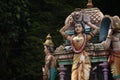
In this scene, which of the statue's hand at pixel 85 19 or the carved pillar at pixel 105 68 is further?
the statue's hand at pixel 85 19

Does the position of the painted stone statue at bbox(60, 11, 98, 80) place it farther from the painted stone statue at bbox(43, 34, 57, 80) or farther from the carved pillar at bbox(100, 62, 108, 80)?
the painted stone statue at bbox(43, 34, 57, 80)

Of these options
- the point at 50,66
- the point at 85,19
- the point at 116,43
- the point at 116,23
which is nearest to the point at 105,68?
the point at 116,43

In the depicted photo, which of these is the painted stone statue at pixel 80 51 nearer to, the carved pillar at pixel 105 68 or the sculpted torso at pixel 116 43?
the carved pillar at pixel 105 68

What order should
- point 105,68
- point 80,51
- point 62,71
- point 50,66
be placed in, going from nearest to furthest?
1. point 105,68
2. point 80,51
3. point 62,71
4. point 50,66

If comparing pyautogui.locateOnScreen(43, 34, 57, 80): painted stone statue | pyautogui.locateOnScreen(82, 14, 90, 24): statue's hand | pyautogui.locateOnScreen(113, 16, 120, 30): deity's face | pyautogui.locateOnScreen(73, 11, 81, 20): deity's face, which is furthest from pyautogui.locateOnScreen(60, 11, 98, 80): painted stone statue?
pyautogui.locateOnScreen(43, 34, 57, 80): painted stone statue

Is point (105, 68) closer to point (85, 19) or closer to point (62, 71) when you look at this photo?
point (62, 71)

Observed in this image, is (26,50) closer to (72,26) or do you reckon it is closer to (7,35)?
(7,35)

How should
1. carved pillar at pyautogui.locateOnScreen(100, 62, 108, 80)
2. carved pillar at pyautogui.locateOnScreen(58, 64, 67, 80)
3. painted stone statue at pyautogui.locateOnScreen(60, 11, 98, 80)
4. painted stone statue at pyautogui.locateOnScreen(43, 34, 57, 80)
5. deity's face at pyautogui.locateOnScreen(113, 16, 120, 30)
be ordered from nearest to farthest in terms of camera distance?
carved pillar at pyautogui.locateOnScreen(100, 62, 108, 80) → deity's face at pyautogui.locateOnScreen(113, 16, 120, 30) → painted stone statue at pyautogui.locateOnScreen(60, 11, 98, 80) → carved pillar at pyautogui.locateOnScreen(58, 64, 67, 80) → painted stone statue at pyautogui.locateOnScreen(43, 34, 57, 80)

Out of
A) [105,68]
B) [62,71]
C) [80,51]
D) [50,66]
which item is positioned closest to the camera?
[105,68]

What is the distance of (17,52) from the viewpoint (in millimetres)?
17500

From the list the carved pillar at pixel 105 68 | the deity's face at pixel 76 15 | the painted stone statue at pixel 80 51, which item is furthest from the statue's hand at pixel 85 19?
the carved pillar at pixel 105 68

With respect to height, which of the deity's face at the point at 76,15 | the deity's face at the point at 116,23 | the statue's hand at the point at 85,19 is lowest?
the deity's face at the point at 116,23

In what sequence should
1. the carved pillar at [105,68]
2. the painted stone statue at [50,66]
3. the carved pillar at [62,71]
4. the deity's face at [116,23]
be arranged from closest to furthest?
the carved pillar at [105,68] < the deity's face at [116,23] < the carved pillar at [62,71] < the painted stone statue at [50,66]

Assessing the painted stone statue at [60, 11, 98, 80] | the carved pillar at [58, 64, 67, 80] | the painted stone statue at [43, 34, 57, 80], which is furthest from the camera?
the painted stone statue at [43, 34, 57, 80]
